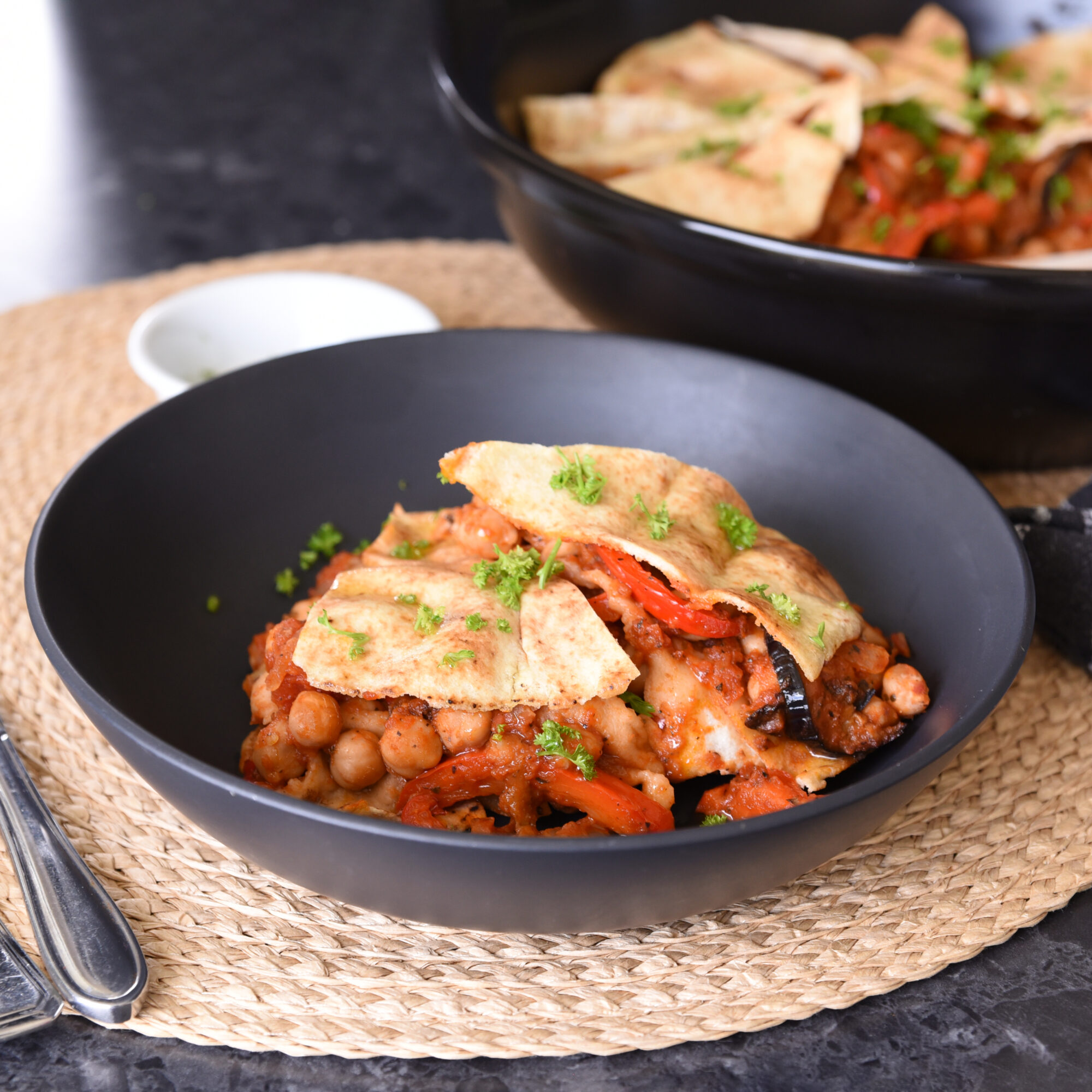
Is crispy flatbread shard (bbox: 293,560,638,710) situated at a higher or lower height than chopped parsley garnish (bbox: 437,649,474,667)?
lower

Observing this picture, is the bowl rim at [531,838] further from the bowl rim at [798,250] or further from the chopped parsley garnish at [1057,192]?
the chopped parsley garnish at [1057,192]

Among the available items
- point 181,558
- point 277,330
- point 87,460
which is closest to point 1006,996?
point 181,558

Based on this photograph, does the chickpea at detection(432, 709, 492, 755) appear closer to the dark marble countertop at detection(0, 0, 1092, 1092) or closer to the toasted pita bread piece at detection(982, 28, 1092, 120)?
the dark marble countertop at detection(0, 0, 1092, 1092)

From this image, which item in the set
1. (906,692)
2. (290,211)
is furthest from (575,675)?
(290,211)

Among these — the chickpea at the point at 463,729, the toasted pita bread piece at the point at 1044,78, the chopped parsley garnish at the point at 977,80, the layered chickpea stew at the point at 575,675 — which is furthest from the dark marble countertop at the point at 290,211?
the toasted pita bread piece at the point at 1044,78

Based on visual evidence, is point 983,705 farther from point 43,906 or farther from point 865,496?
point 43,906

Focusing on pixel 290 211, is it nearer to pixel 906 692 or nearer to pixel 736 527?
pixel 736 527

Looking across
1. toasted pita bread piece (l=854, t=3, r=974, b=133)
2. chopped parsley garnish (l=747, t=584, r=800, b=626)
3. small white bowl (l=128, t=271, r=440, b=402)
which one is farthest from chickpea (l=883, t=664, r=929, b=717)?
toasted pita bread piece (l=854, t=3, r=974, b=133)
